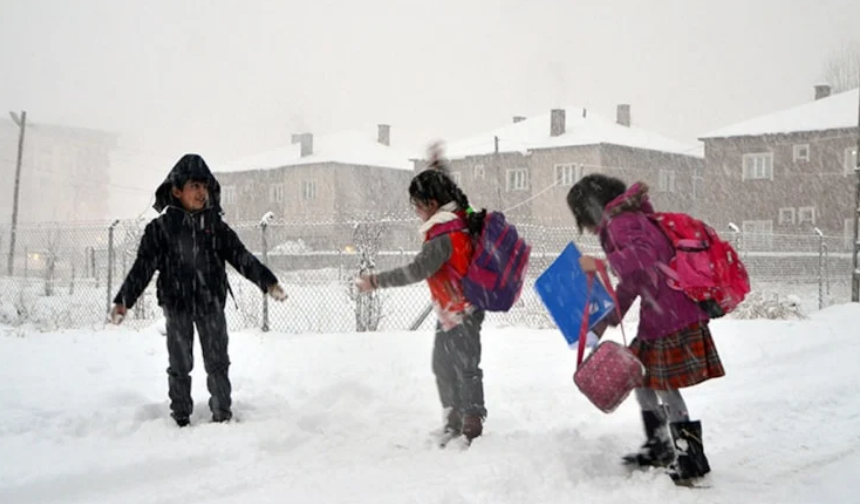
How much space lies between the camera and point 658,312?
4109mm

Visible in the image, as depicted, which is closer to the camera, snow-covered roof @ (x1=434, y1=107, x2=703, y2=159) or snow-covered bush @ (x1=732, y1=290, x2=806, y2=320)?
snow-covered bush @ (x1=732, y1=290, x2=806, y2=320)

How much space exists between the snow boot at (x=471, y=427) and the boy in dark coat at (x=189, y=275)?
1.43 metres

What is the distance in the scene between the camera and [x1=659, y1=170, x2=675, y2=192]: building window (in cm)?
4650

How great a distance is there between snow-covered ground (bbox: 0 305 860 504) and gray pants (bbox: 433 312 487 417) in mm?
244

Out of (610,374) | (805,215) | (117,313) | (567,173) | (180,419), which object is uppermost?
(567,173)

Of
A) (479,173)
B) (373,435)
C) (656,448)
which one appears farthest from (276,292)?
(479,173)

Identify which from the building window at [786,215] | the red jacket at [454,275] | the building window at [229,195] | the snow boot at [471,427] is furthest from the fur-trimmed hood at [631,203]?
the building window at [229,195]

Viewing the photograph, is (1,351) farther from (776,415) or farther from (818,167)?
(818,167)

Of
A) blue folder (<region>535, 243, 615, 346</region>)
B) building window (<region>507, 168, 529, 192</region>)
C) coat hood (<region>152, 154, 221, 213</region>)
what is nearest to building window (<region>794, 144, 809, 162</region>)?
building window (<region>507, 168, 529, 192</region>)

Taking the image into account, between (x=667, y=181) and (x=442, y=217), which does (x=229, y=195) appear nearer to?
(x=667, y=181)

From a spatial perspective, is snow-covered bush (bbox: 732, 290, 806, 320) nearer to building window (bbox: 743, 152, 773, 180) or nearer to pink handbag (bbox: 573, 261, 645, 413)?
pink handbag (bbox: 573, 261, 645, 413)

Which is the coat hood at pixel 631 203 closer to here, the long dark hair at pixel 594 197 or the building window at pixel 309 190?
the long dark hair at pixel 594 197

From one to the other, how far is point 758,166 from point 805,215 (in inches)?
132

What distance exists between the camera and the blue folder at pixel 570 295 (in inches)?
173
